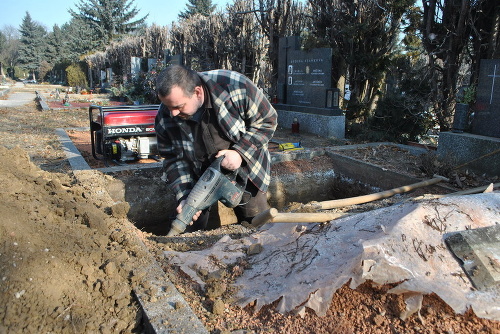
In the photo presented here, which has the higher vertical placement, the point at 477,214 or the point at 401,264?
the point at 477,214

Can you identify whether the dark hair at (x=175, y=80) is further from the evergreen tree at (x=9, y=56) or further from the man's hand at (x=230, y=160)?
the evergreen tree at (x=9, y=56)

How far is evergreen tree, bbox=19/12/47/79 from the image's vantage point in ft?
201

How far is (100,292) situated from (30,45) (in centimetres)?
7237

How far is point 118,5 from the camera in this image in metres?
46.4

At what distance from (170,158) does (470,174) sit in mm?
4512

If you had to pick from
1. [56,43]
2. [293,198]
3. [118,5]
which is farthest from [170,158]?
[56,43]

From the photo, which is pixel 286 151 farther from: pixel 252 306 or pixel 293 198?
pixel 252 306

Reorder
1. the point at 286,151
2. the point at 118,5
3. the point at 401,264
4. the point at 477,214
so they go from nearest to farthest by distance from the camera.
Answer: the point at 401,264 → the point at 477,214 → the point at 286,151 → the point at 118,5

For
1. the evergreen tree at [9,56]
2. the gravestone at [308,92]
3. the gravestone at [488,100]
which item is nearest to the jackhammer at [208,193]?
the gravestone at [488,100]

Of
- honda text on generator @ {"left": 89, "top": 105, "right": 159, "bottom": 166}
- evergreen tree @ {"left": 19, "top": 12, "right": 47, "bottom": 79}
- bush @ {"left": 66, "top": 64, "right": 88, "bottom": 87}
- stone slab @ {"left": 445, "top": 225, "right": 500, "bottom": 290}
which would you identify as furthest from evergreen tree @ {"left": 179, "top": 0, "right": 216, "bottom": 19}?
stone slab @ {"left": 445, "top": 225, "right": 500, "bottom": 290}

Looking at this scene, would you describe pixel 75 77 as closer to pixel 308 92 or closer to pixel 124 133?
pixel 308 92

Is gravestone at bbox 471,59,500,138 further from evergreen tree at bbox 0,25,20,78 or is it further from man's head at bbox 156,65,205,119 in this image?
evergreen tree at bbox 0,25,20,78

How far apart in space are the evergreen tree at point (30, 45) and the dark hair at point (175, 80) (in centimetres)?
6894

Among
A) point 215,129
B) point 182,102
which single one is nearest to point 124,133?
point 215,129
